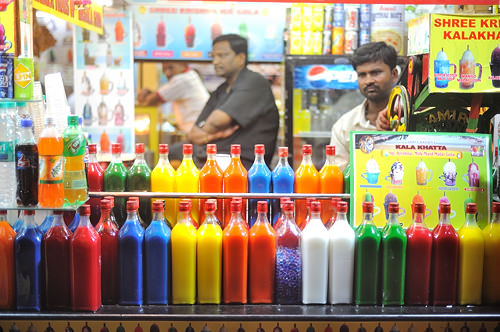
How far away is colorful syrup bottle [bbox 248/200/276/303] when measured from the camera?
7.89 ft

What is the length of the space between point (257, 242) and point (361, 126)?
10.2 ft

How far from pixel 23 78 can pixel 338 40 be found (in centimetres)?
354

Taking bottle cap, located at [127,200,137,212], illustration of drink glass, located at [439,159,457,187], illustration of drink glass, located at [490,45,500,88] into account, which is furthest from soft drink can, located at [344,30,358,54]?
bottle cap, located at [127,200,137,212]

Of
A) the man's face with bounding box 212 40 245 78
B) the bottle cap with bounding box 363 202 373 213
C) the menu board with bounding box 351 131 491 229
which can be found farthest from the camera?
the man's face with bounding box 212 40 245 78

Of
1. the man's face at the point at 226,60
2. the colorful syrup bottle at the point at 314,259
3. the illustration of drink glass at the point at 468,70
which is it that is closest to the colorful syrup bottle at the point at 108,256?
the colorful syrup bottle at the point at 314,259

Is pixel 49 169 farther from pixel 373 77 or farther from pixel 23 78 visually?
pixel 373 77

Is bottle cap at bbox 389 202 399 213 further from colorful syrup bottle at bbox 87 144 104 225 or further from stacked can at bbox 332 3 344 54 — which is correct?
stacked can at bbox 332 3 344 54

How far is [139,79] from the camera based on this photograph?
6043 mm

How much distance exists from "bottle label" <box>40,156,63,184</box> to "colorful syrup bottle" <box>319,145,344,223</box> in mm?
1129

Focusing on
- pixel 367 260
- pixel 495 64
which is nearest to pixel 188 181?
pixel 367 260

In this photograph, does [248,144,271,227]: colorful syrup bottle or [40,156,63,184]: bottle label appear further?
[248,144,271,227]: colorful syrup bottle

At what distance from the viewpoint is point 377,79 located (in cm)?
517

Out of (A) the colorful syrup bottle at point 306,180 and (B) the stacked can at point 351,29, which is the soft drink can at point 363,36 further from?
(A) the colorful syrup bottle at point 306,180

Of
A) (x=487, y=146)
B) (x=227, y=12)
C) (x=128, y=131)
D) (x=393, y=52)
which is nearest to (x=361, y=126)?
(x=393, y=52)
